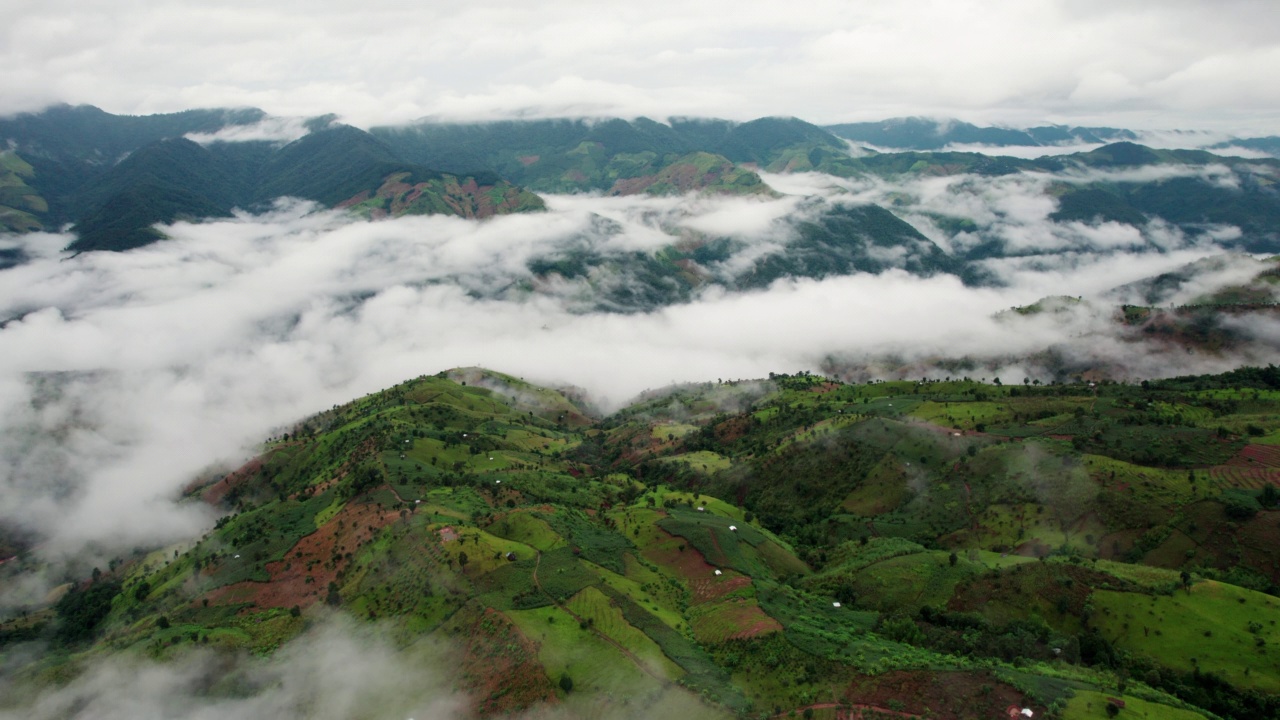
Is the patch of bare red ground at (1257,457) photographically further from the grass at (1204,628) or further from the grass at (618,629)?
the grass at (618,629)

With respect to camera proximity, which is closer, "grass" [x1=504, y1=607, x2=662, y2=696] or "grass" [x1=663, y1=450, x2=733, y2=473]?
"grass" [x1=504, y1=607, x2=662, y2=696]

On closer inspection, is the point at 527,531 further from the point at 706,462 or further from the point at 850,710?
the point at 706,462

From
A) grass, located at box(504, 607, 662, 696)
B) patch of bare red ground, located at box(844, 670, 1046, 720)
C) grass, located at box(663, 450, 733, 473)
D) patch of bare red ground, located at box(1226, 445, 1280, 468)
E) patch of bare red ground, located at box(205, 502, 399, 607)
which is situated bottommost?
grass, located at box(663, 450, 733, 473)

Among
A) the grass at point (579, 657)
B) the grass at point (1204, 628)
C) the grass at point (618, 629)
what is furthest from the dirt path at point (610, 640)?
the grass at point (1204, 628)

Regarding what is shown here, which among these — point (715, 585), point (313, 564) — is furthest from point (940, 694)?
point (313, 564)

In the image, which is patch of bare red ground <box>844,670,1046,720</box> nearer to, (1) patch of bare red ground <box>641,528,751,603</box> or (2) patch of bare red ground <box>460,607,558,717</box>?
(1) patch of bare red ground <box>641,528,751,603</box>

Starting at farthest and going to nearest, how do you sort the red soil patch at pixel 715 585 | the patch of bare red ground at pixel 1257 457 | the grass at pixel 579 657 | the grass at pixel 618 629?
the patch of bare red ground at pixel 1257 457 → the red soil patch at pixel 715 585 → the grass at pixel 618 629 → the grass at pixel 579 657

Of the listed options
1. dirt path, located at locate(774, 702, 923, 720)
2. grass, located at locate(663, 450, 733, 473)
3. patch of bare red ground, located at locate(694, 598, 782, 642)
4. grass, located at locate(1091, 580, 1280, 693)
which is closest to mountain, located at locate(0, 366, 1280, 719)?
grass, located at locate(1091, 580, 1280, 693)
